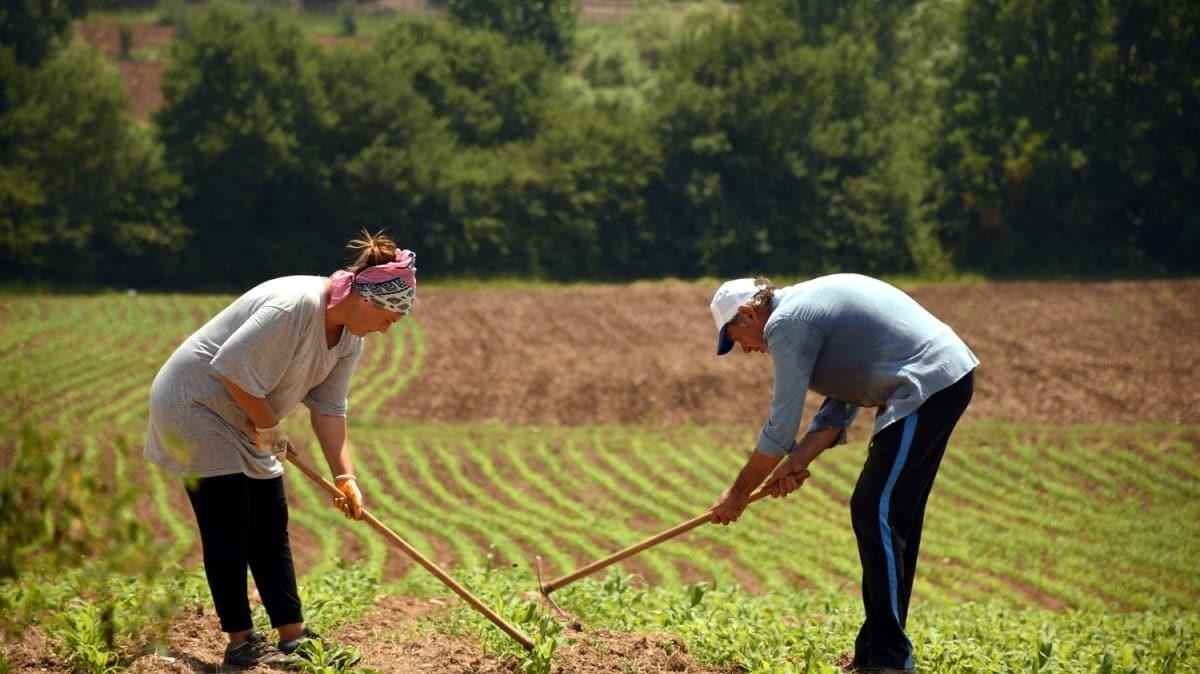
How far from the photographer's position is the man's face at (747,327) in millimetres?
5512

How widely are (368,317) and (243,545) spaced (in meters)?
1.09

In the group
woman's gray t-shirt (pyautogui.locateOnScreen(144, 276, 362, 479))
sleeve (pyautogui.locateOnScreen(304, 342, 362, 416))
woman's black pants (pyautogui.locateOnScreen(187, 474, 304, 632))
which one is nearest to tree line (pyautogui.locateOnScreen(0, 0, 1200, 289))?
sleeve (pyautogui.locateOnScreen(304, 342, 362, 416))

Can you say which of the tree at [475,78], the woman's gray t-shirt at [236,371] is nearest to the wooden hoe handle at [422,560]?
the woman's gray t-shirt at [236,371]

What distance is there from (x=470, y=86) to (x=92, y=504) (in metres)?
37.3

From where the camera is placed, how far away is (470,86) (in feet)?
129

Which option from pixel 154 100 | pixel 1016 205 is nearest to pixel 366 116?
pixel 154 100

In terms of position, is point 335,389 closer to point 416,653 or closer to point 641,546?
point 416,653

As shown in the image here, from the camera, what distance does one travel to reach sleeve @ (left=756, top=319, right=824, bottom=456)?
5.32 metres

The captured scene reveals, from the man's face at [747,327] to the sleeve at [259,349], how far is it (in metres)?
1.79

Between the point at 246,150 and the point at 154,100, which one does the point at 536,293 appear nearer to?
the point at 246,150

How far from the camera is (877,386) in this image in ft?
17.9

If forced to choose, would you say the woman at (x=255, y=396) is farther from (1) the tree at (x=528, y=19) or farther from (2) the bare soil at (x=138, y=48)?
(1) the tree at (x=528, y=19)

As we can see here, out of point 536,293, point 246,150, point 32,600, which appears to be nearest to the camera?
point 32,600

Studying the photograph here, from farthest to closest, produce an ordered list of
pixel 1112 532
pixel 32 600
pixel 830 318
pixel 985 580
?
pixel 1112 532 < pixel 985 580 < pixel 830 318 < pixel 32 600
